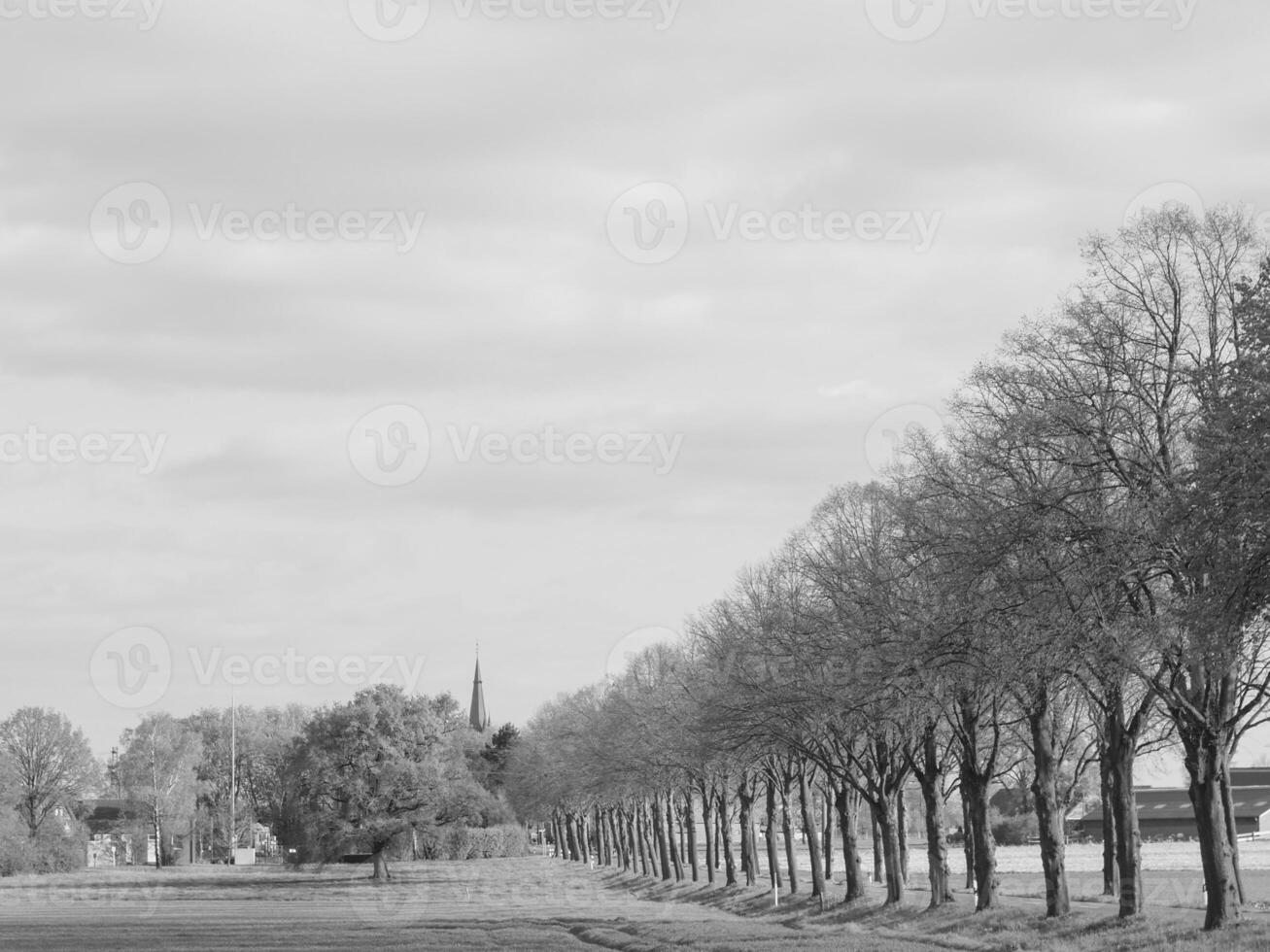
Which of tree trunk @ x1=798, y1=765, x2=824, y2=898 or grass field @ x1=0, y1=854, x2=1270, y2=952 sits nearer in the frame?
grass field @ x1=0, y1=854, x2=1270, y2=952

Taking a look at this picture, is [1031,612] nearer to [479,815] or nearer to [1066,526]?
[1066,526]

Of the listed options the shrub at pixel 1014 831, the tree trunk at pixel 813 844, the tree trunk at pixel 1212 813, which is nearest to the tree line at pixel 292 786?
the shrub at pixel 1014 831

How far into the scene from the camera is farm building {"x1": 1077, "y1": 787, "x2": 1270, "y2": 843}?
131000mm

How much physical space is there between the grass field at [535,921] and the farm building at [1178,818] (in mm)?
60511

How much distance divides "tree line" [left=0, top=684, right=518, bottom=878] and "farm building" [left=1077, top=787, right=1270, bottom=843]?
53930 millimetres

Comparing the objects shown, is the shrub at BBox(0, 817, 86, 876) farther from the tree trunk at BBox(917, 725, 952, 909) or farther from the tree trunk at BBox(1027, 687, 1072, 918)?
the tree trunk at BBox(1027, 687, 1072, 918)

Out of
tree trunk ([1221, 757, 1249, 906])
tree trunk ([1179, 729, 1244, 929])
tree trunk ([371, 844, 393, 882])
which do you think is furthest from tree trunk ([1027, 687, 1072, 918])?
tree trunk ([371, 844, 393, 882])

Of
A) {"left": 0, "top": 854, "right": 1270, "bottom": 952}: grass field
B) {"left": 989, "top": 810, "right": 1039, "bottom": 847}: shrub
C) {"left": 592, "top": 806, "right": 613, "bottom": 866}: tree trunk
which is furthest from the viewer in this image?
{"left": 592, "top": 806, "right": 613, "bottom": 866}: tree trunk

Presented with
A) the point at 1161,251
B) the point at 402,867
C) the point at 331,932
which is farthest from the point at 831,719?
the point at 402,867

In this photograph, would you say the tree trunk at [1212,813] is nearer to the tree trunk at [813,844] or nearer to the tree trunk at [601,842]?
the tree trunk at [813,844]

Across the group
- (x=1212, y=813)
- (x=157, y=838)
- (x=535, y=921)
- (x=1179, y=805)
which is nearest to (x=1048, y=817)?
(x=1212, y=813)

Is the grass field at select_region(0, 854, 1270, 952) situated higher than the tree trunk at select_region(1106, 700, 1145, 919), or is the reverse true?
the tree trunk at select_region(1106, 700, 1145, 919)

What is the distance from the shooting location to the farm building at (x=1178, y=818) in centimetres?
13100

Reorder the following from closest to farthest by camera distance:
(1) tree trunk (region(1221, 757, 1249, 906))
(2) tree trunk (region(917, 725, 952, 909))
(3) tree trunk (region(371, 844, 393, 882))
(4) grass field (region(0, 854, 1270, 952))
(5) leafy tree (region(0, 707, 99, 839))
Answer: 1. (1) tree trunk (region(1221, 757, 1249, 906))
2. (4) grass field (region(0, 854, 1270, 952))
3. (2) tree trunk (region(917, 725, 952, 909))
4. (3) tree trunk (region(371, 844, 393, 882))
5. (5) leafy tree (region(0, 707, 99, 839))
